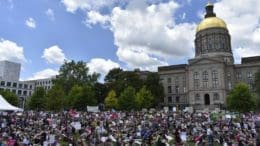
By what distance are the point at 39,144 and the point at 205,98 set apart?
64947 millimetres

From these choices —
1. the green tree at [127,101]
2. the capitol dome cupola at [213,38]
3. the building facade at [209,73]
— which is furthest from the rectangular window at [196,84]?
the green tree at [127,101]

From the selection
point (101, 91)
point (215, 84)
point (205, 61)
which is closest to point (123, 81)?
point (101, 91)

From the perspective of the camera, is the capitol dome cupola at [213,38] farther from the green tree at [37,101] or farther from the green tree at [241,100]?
the green tree at [37,101]

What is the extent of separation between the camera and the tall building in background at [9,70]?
122062 millimetres

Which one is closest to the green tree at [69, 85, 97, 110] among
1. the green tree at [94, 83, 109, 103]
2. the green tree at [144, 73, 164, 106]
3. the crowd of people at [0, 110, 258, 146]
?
the green tree at [94, 83, 109, 103]

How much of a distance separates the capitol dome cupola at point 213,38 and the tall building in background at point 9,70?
83.9 meters

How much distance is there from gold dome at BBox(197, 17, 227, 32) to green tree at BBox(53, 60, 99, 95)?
3775cm

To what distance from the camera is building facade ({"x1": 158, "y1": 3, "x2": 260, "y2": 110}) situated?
2972 inches

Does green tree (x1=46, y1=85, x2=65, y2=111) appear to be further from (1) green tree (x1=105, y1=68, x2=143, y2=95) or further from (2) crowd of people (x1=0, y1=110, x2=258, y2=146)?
(2) crowd of people (x1=0, y1=110, x2=258, y2=146)

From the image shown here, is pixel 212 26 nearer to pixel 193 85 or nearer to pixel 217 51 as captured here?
pixel 217 51

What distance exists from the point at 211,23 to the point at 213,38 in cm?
518

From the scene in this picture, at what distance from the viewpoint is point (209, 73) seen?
76.6 m

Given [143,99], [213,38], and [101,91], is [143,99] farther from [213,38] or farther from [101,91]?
→ [213,38]

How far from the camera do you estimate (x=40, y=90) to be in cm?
8069
